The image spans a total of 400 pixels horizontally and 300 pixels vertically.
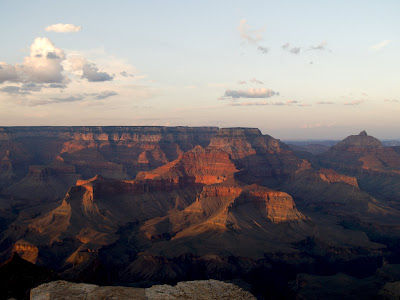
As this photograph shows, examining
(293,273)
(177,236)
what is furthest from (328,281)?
(177,236)

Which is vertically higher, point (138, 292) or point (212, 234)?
point (138, 292)

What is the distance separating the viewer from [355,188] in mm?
180750

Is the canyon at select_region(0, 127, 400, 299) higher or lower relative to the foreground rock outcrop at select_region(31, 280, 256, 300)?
lower

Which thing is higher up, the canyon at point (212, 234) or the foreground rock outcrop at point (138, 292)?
the foreground rock outcrop at point (138, 292)

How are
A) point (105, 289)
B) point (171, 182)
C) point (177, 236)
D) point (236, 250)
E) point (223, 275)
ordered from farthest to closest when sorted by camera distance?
1. point (171, 182)
2. point (177, 236)
3. point (236, 250)
4. point (223, 275)
5. point (105, 289)

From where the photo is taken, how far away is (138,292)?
2584 cm

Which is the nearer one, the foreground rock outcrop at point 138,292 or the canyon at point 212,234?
the foreground rock outcrop at point 138,292

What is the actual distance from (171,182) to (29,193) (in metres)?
74.6

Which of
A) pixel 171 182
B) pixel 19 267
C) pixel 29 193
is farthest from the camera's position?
pixel 29 193

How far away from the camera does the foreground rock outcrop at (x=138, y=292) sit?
2462 centimetres

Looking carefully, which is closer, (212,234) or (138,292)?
(138,292)

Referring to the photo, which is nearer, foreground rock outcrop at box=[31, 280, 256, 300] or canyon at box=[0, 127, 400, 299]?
foreground rock outcrop at box=[31, 280, 256, 300]

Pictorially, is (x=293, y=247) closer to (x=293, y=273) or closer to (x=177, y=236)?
(x=293, y=273)

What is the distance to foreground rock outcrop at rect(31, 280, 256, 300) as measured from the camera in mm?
24625
